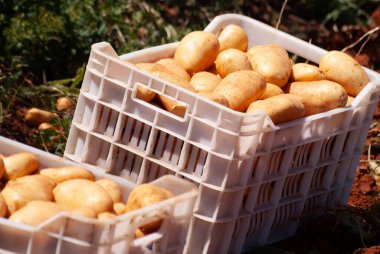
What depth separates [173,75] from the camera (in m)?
3.25

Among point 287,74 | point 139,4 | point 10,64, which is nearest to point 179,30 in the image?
point 139,4

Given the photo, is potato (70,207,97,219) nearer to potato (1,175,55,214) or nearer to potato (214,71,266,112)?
potato (1,175,55,214)

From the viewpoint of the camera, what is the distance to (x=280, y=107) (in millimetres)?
3127

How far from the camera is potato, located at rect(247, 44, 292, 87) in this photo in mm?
3415

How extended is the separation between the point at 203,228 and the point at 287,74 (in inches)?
27.6

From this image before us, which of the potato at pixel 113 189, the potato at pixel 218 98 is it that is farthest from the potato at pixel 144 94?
the potato at pixel 113 189

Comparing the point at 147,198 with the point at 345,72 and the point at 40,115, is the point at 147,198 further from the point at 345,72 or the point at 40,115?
the point at 40,115

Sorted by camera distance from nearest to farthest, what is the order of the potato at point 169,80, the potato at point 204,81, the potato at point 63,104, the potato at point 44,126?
the potato at point 169,80, the potato at point 204,81, the potato at point 44,126, the potato at point 63,104

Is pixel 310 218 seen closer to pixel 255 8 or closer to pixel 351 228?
pixel 351 228

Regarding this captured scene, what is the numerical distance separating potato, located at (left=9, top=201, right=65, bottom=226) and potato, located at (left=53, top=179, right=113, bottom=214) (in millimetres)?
85

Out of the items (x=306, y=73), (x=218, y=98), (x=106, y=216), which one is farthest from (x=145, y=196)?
(x=306, y=73)

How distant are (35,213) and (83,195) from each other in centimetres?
18

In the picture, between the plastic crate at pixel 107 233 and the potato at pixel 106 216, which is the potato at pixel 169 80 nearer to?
the plastic crate at pixel 107 233

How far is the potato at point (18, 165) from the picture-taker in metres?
2.76
